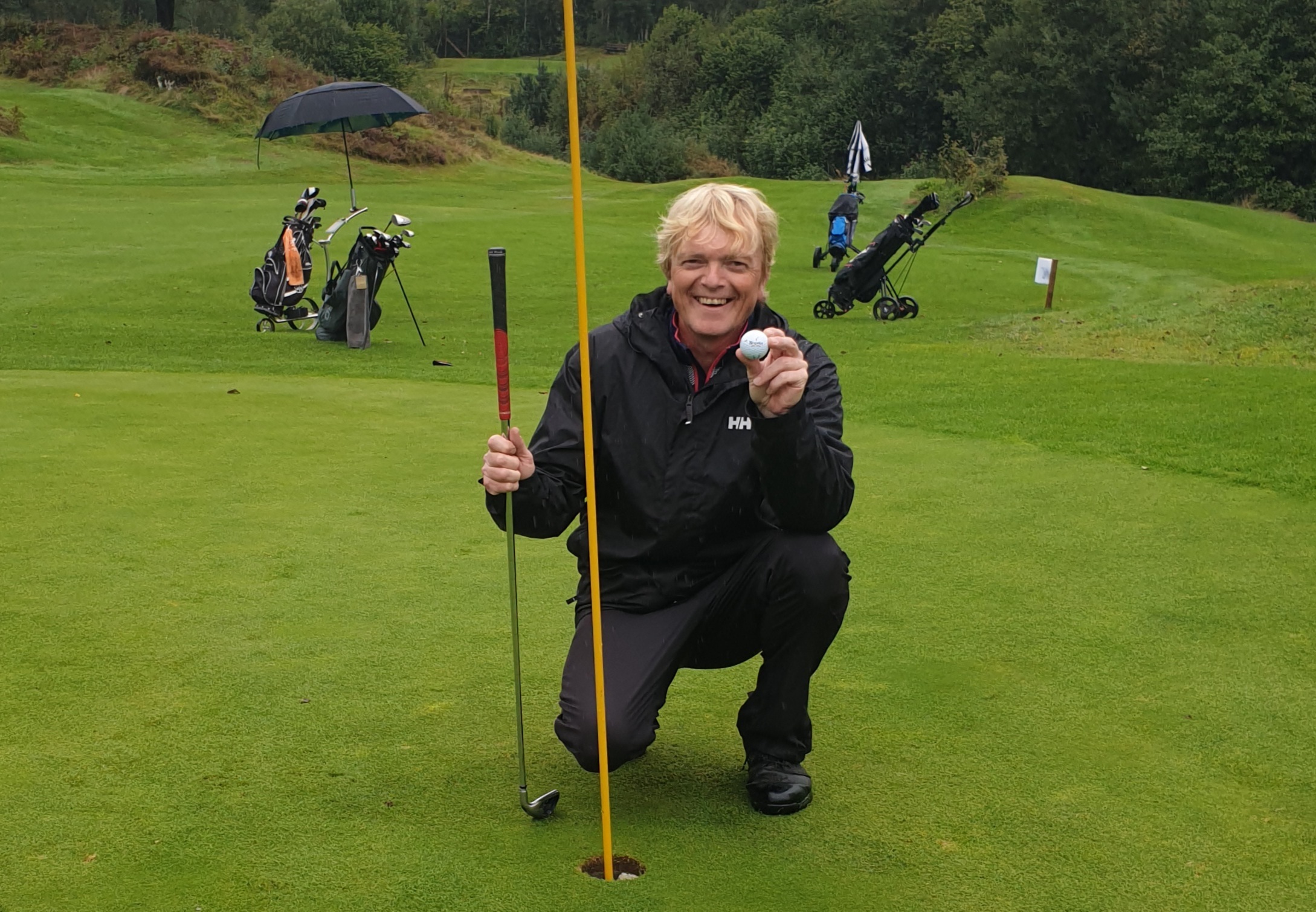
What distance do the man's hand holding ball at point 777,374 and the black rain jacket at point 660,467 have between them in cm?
26

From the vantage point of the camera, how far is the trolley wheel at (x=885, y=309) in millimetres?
17688

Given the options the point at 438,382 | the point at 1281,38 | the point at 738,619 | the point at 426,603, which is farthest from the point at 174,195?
the point at 1281,38

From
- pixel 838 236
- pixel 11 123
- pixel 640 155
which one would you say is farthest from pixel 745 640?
pixel 640 155

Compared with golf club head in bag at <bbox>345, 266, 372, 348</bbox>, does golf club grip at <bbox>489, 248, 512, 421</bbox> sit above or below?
above

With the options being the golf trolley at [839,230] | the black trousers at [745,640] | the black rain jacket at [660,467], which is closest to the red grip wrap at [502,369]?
the black rain jacket at [660,467]

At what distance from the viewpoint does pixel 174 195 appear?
2694 cm

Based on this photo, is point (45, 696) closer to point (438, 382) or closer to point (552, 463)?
point (552, 463)

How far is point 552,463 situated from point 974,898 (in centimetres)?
138

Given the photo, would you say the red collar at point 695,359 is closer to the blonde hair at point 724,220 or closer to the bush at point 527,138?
the blonde hair at point 724,220

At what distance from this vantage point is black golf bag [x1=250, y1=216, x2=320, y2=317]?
610 inches

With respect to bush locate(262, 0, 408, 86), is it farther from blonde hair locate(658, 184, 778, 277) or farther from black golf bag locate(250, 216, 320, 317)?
blonde hair locate(658, 184, 778, 277)

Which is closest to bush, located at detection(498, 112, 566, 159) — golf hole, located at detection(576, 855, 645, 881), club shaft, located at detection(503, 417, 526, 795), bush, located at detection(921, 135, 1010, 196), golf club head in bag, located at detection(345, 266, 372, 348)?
bush, located at detection(921, 135, 1010, 196)

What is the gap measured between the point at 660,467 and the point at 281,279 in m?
13.0

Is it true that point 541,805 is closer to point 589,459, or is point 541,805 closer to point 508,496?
point 508,496
